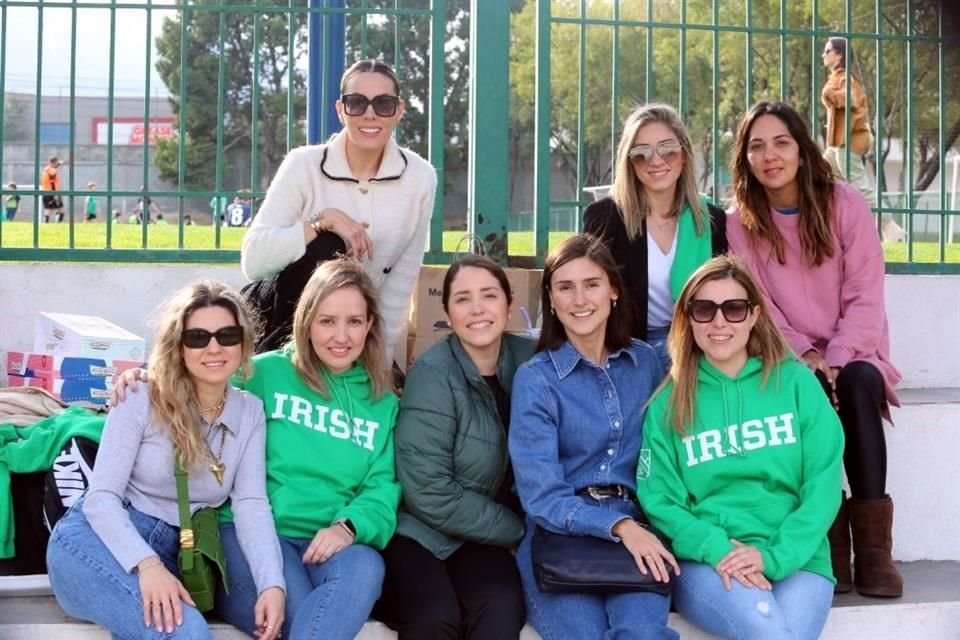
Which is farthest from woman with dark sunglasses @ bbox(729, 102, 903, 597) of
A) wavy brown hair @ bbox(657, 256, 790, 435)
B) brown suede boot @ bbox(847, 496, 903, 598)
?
wavy brown hair @ bbox(657, 256, 790, 435)

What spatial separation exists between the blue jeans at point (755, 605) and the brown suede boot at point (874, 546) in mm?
452

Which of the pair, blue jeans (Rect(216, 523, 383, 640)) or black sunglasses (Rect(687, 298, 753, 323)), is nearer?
blue jeans (Rect(216, 523, 383, 640))

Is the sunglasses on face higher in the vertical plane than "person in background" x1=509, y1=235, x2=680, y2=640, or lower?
higher

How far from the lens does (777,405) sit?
3580mm

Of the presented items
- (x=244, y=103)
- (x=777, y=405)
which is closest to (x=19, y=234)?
(x=777, y=405)

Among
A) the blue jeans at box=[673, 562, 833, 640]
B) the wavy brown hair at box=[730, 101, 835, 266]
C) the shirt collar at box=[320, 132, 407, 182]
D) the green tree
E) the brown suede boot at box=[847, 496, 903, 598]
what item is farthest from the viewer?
the green tree

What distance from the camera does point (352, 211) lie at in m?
4.45

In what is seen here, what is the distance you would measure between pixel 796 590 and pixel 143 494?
1.94 m

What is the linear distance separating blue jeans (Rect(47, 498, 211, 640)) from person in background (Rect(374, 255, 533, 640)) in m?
0.63

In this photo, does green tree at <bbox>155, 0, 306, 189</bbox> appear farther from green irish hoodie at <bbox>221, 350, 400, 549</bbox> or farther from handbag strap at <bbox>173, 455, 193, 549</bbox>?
handbag strap at <bbox>173, 455, 193, 549</bbox>

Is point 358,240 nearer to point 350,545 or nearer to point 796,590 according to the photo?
point 350,545

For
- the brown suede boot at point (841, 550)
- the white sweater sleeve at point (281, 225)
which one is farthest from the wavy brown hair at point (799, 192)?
the white sweater sleeve at point (281, 225)

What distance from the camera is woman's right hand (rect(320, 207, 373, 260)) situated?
166 inches

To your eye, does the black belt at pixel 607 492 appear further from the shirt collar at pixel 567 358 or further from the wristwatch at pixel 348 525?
the wristwatch at pixel 348 525
